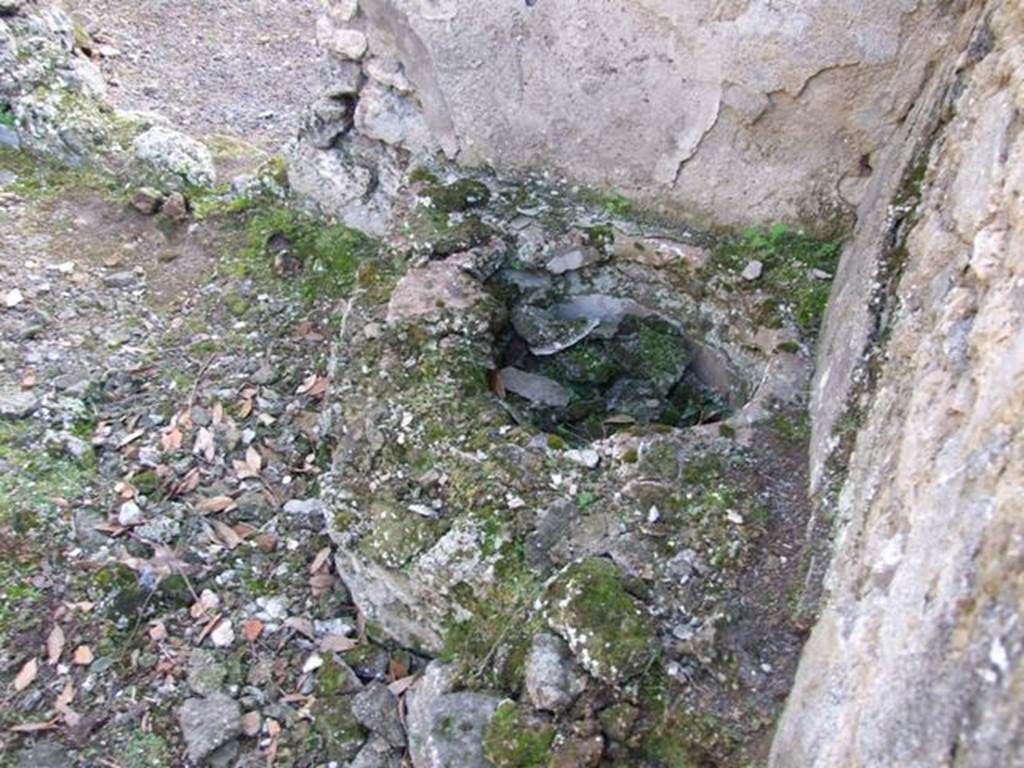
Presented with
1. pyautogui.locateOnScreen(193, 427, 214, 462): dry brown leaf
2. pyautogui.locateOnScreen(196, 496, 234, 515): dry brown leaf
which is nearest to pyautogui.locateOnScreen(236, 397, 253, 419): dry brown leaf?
pyautogui.locateOnScreen(193, 427, 214, 462): dry brown leaf

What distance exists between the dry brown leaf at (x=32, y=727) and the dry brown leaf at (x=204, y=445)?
99cm

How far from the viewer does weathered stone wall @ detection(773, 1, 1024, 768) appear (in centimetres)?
124

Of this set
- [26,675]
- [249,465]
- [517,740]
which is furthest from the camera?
[249,465]

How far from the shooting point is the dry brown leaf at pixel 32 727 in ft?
8.61

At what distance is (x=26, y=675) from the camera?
2736mm

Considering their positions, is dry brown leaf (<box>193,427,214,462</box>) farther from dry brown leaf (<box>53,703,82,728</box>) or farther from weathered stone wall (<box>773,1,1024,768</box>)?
weathered stone wall (<box>773,1,1024,768</box>)

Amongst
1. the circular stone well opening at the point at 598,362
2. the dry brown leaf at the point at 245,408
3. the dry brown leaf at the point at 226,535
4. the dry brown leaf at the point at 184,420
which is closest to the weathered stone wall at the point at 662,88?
the circular stone well opening at the point at 598,362

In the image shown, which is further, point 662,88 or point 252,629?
point 662,88

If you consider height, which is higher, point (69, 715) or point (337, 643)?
point (337, 643)

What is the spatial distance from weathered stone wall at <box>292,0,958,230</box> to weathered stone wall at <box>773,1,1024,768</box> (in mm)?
261

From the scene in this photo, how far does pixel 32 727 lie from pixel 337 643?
2.75 feet

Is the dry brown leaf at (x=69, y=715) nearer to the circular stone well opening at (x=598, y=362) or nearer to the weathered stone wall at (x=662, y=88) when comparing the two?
the circular stone well opening at (x=598, y=362)

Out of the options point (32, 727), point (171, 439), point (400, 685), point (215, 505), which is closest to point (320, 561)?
point (215, 505)

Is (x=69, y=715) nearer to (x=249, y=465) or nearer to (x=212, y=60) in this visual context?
(x=249, y=465)
